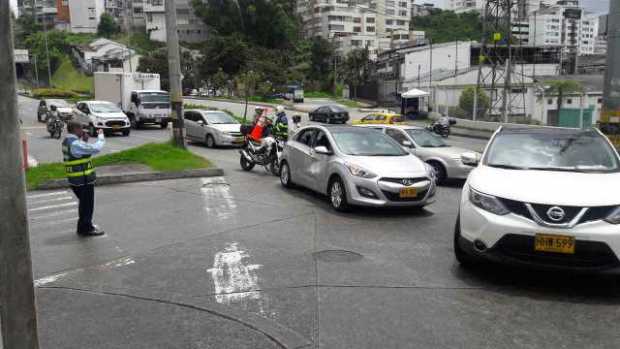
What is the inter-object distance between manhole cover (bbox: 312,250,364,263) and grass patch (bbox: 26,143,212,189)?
307 inches

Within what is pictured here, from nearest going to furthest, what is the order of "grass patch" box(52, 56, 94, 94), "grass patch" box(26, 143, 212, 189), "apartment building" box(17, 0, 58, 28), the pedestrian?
1. the pedestrian
2. "grass patch" box(26, 143, 212, 189)
3. "grass patch" box(52, 56, 94, 94)
4. "apartment building" box(17, 0, 58, 28)

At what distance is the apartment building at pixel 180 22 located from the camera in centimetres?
11256

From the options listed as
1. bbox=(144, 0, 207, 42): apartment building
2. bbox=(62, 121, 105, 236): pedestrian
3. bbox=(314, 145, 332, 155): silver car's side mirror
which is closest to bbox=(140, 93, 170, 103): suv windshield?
bbox=(314, 145, 332, 155): silver car's side mirror

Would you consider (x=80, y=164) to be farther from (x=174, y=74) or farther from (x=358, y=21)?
(x=358, y=21)

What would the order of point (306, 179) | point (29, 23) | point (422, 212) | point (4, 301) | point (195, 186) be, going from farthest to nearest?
point (29, 23) < point (195, 186) < point (306, 179) < point (422, 212) < point (4, 301)

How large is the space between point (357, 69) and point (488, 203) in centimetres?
8168

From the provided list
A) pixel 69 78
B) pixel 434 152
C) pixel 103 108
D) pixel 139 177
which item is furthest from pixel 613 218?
pixel 69 78

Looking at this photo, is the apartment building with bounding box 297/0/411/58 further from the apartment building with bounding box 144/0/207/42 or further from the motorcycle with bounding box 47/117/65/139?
the motorcycle with bounding box 47/117/65/139

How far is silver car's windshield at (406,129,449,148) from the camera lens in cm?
1422

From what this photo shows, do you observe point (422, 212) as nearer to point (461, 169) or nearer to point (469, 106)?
point (461, 169)

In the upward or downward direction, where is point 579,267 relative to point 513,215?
downward

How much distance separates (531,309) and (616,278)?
1.48 m

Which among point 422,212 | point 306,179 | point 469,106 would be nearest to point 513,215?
point 422,212

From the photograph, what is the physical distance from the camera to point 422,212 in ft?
32.8
